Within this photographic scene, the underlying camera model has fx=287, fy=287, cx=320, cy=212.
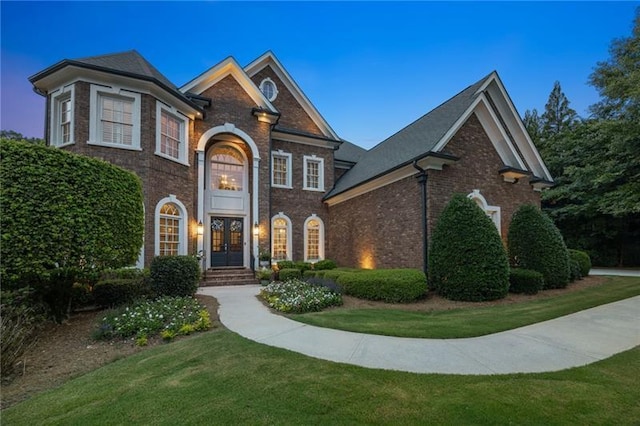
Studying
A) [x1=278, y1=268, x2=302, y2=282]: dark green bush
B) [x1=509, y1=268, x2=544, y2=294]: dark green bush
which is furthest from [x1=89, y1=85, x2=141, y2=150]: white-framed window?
[x1=509, y1=268, x2=544, y2=294]: dark green bush

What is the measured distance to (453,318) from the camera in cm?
642

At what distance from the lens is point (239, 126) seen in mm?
13586

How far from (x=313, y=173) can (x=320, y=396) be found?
14.0 m

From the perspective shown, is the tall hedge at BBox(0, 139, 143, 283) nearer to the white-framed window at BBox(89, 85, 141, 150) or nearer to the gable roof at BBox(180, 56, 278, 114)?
the white-framed window at BBox(89, 85, 141, 150)

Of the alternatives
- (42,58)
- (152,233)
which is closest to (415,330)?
(152,233)

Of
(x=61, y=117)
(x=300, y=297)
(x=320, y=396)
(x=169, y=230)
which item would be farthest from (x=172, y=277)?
(x=61, y=117)

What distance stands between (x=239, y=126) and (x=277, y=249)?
20.9ft

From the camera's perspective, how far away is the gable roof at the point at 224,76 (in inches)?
506

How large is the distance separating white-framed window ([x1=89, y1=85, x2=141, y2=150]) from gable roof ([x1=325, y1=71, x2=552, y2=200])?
8921mm

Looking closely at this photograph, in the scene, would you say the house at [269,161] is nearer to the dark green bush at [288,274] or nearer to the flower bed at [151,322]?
the dark green bush at [288,274]

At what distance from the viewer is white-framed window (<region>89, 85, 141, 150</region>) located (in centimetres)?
980

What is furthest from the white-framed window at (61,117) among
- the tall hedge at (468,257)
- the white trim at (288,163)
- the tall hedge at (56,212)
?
the tall hedge at (468,257)

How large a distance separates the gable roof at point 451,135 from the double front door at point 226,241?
5452 millimetres

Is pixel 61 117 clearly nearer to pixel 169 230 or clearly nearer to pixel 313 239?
pixel 169 230
